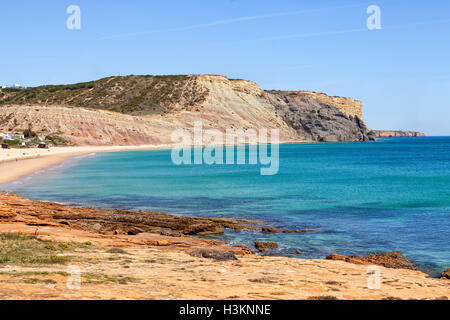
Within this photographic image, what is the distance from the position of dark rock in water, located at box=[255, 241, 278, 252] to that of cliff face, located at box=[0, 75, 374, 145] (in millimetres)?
94729

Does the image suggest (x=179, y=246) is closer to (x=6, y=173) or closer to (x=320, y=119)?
(x=6, y=173)

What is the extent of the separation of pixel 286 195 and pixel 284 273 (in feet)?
64.6

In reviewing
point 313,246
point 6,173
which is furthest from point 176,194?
Answer: point 6,173

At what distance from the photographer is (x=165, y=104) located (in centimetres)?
14450

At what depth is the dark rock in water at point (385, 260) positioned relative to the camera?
500 inches

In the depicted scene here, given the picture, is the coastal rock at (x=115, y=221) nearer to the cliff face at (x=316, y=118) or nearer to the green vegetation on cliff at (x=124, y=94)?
the green vegetation on cliff at (x=124, y=94)

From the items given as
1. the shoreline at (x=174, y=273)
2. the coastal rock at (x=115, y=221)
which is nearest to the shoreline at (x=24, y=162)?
the coastal rock at (x=115, y=221)

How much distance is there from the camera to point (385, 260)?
42.9 ft

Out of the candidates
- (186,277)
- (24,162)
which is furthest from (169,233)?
(24,162)

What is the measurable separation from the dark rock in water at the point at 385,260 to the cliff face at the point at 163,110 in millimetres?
97517

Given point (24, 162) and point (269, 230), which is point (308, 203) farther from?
point (24, 162)

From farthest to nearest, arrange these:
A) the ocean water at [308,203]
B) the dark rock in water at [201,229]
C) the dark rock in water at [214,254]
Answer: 1. the dark rock in water at [201,229]
2. the ocean water at [308,203]
3. the dark rock in water at [214,254]

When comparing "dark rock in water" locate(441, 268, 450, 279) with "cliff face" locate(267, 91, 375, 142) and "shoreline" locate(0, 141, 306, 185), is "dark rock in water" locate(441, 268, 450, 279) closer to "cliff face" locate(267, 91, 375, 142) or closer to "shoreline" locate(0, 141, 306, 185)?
"shoreline" locate(0, 141, 306, 185)

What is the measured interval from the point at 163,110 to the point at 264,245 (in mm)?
128505
